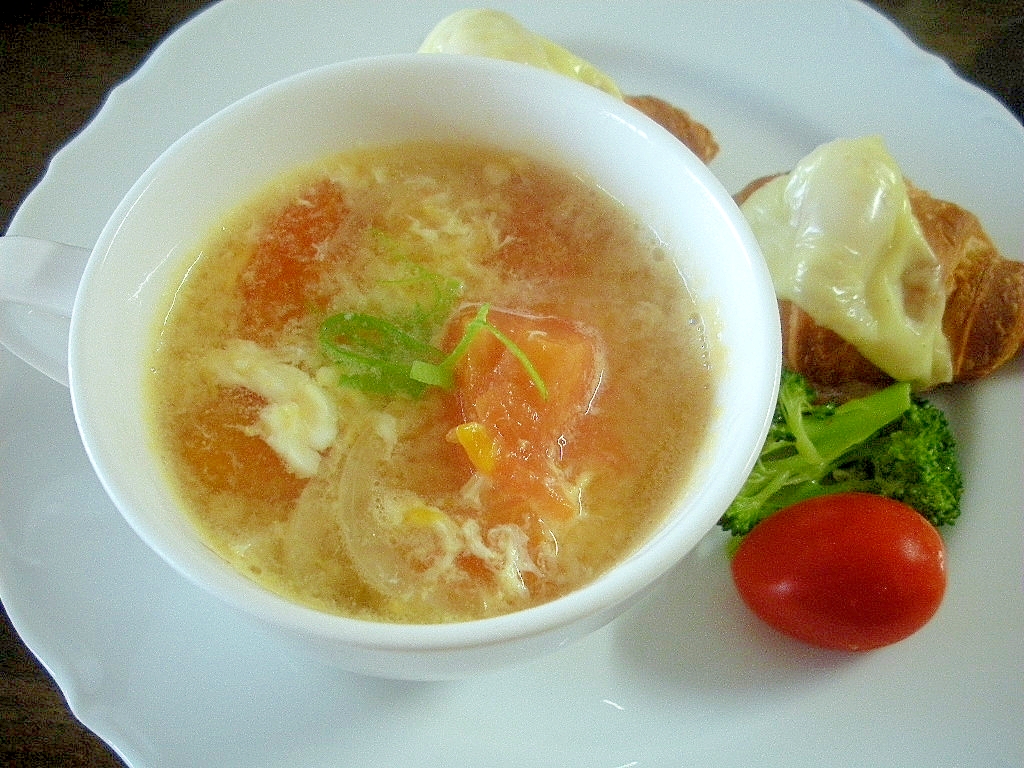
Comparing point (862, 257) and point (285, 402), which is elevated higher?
point (862, 257)

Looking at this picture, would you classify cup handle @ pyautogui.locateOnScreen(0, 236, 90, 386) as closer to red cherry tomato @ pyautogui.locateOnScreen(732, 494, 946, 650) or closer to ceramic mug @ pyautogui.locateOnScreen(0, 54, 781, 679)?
ceramic mug @ pyautogui.locateOnScreen(0, 54, 781, 679)

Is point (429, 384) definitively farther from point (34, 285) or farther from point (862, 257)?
point (862, 257)

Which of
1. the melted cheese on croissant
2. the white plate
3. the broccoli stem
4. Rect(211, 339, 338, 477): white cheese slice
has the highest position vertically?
the melted cheese on croissant

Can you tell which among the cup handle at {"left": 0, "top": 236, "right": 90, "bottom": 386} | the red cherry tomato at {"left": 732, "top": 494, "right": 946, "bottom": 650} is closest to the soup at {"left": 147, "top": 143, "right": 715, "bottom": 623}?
the cup handle at {"left": 0, "top": 236, "right": 90, "bottom": 386}

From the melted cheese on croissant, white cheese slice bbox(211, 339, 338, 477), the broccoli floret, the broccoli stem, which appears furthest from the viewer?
the melted cheese on croissant

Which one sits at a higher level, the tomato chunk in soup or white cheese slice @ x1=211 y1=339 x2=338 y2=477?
the tomato chunk in soup

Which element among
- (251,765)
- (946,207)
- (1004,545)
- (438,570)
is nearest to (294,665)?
(251,765)

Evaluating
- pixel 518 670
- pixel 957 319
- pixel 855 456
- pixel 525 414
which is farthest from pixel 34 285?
pixel 957 319
